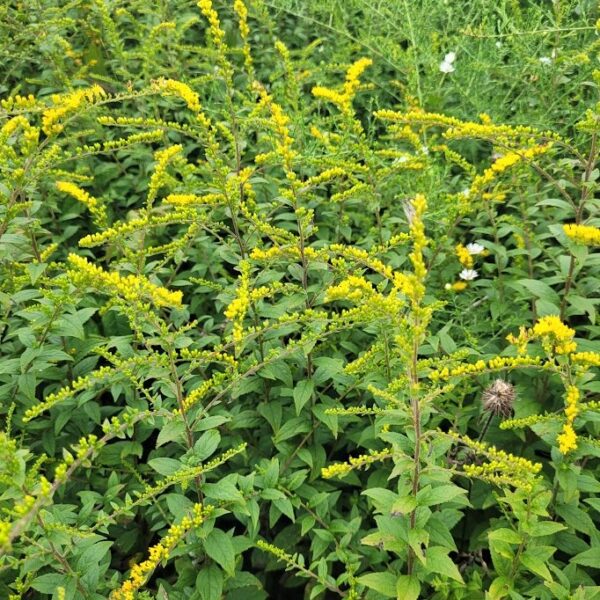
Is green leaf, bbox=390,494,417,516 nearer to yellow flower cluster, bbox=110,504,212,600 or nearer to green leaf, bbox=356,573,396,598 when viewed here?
green leaf, bbox=356,573,396,598

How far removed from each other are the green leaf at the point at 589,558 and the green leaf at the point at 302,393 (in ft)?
4.11

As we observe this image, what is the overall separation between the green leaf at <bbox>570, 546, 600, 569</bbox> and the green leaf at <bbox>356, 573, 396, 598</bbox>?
2.42ft

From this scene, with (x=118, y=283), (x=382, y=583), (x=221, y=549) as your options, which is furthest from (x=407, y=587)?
(x=118, y=283)

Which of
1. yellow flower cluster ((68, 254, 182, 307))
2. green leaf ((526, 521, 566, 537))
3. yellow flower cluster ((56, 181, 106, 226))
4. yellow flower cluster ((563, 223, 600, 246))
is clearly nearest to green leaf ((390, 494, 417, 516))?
green leaf ((526, 521, 566, 537))

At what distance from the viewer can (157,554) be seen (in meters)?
2.08

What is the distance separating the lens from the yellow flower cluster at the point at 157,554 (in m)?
2.06

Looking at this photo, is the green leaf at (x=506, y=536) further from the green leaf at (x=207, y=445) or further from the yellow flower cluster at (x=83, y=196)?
the yellow flower cluster at (x=83, y=196)

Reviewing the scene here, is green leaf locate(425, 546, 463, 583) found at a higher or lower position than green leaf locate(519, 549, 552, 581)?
higher

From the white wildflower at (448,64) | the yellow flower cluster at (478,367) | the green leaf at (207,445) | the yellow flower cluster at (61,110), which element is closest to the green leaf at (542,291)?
the yellow flower cluster at (478,367)

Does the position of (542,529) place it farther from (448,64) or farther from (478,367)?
(448,64)

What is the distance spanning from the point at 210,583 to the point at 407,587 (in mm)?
799

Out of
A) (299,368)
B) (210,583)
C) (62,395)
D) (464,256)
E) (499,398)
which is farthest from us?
(464,256)

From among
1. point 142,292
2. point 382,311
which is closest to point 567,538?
point 382,311

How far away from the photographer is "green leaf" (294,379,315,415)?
2.72 metres
